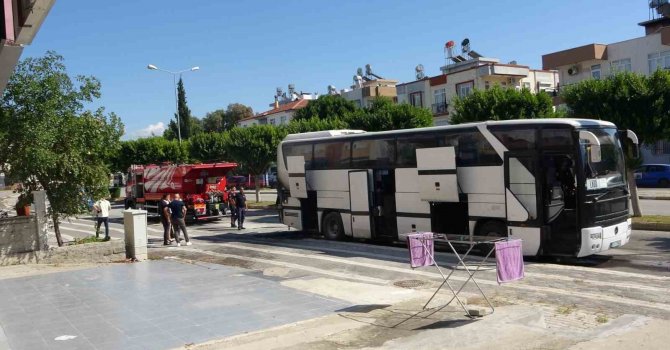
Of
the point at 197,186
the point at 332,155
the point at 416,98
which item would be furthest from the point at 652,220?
the point at 416,98

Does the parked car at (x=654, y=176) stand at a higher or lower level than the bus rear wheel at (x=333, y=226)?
higher

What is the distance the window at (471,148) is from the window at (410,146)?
1.25ft

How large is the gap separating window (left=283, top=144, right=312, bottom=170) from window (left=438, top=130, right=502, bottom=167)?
5.31 metres

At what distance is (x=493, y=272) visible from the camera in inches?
460

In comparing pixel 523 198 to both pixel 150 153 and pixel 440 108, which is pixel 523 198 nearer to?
pixel 440 108

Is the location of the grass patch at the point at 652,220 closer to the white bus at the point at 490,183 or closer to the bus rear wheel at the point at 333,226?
the white bus at the point at 490,183

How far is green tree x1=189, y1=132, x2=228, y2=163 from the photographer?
157 feet

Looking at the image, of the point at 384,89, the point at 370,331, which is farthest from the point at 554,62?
the point at 370,331

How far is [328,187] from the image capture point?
17.7m

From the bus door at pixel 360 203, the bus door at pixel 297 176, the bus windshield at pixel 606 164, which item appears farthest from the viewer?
the bus door at pixel 297 176

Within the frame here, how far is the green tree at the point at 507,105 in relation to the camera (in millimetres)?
23188

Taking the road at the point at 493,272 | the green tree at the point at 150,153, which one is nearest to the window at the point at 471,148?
the road at the point at 493,272

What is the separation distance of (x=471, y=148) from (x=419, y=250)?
574 centimetres

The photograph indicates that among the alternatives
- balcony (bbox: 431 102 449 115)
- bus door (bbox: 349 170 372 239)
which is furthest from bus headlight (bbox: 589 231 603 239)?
balcony (bbox: 431 102 449 115)
